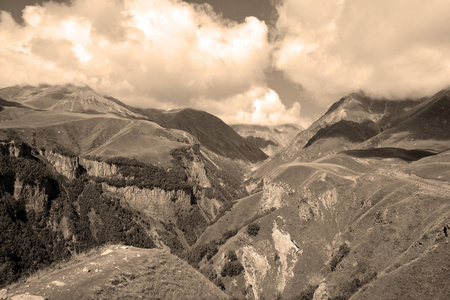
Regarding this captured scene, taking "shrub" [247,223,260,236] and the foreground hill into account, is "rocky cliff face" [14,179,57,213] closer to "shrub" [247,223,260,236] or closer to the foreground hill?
"shrub" [247,223,260,236]

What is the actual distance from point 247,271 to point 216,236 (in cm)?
5805

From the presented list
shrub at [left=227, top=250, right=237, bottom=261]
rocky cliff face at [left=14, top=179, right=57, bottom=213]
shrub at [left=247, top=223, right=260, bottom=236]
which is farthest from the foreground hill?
rocky cliff face at [left=14, top=179, right=57, bottom=213]

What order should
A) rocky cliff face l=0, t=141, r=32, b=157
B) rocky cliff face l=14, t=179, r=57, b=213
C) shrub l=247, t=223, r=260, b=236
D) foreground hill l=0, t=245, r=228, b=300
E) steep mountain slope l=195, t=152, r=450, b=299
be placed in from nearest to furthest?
foreground hill l=0, t=245, r=228, b=300
steep mountain slope l=195, t=152, r=450, b=299
shrub l=247, t=223, r=260, b=236
rocky cliff face l=14, t=179, r=57, b=213
rocky cliff face l=0, t=141, r=32, b=157

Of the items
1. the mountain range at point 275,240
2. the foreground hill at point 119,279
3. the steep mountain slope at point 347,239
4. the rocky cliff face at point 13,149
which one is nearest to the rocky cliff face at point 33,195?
the mountain range at point 275,240

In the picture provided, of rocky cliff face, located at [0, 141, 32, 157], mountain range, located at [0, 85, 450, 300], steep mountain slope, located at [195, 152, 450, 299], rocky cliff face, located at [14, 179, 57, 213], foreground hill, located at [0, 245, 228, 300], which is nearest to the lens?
foreground hill, located at [0, 245, 228, 300]

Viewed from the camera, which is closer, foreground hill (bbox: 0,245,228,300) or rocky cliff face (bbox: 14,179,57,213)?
foreground hill (bbox: 0,245,228,300)

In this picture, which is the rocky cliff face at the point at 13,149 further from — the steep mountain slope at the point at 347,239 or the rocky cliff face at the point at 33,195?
the steep mountain slope at the point at 347,239

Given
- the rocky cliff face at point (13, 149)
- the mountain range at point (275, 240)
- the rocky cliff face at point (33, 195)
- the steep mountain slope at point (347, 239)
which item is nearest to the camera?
the mountain range at point (275, 240)

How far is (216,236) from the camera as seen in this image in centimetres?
17975

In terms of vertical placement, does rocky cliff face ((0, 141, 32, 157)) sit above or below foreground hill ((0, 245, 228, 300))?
above

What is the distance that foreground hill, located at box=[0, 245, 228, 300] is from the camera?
35575 mm

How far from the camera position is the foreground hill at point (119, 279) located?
1401 inches

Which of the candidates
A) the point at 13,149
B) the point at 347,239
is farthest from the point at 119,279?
the point at 13,149

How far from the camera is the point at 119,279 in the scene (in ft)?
129
